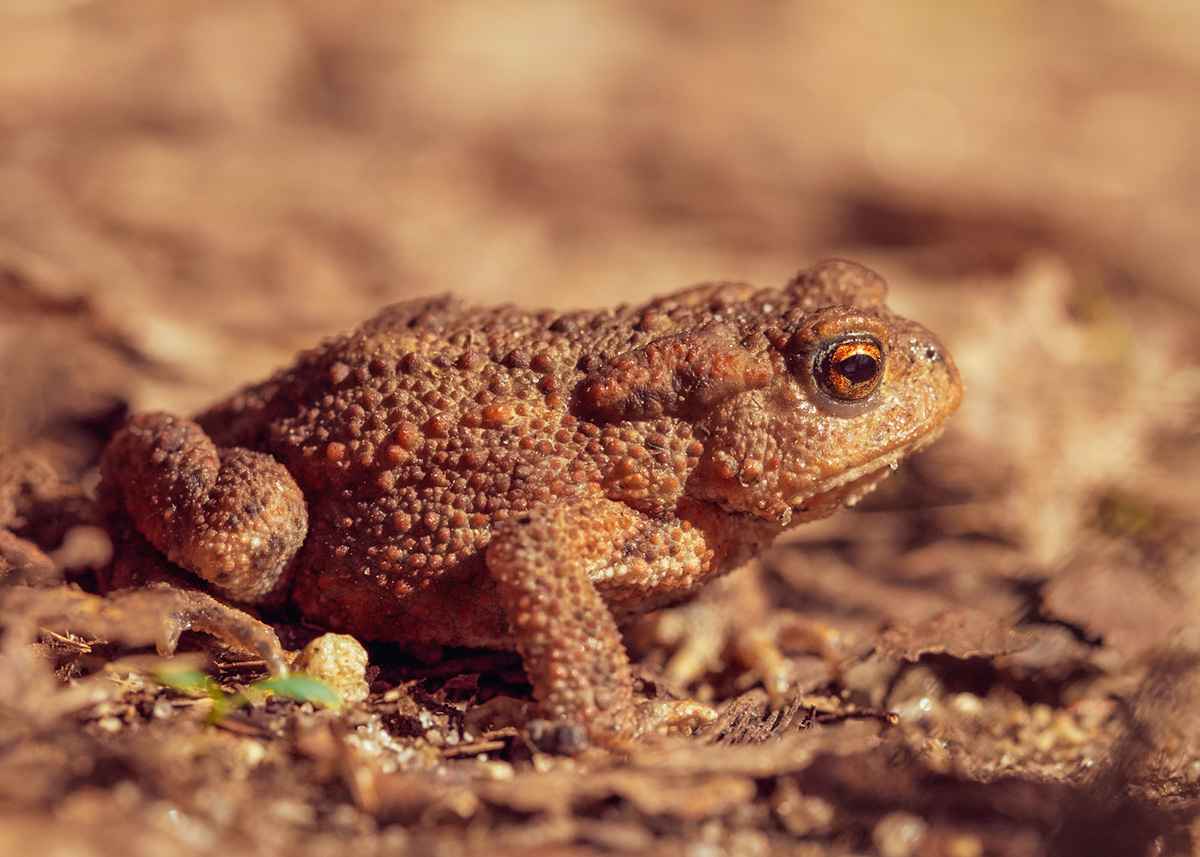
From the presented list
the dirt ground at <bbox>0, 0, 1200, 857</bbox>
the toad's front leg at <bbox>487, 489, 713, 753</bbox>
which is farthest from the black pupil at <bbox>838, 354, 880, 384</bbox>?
the dirt ground at <bbox>0, 0, 1200, 857</bbox>

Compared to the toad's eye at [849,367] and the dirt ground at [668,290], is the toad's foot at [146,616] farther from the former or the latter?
the toad's eye at [849,367]

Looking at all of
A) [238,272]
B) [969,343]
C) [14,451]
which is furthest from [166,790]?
[238,272]

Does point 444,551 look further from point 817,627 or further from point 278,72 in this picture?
point 278,72

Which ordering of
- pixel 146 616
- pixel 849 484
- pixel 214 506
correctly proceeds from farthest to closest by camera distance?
pixel 849 484
pixel 214 506
pixel 146 616

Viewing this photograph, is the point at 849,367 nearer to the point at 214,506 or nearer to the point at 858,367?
the point at 858,367

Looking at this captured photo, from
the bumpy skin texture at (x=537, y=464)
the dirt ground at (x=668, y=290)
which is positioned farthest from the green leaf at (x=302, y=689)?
the bumpy skin texture at (x=537, y=464)

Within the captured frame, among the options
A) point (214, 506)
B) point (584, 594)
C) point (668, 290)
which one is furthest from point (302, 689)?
point (668, 290)

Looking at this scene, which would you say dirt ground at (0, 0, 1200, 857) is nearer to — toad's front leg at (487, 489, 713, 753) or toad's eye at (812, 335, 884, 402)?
toad's front leg at (487, 489, 713, 753)
